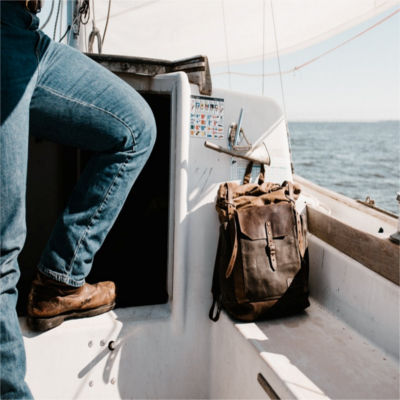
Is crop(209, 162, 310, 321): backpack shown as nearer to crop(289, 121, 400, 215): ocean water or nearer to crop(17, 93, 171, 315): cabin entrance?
crop(17, 93, 171, 315): cabin entrance

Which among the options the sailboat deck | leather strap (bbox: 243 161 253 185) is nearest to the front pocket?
the sailboat deck

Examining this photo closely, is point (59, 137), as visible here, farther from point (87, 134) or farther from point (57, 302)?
point (57, 302)

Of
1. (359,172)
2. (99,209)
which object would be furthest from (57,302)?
(359,172)

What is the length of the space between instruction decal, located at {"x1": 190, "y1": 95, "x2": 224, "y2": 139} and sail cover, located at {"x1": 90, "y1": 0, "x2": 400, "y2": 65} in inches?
125

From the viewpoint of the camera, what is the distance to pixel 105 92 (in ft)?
3.58

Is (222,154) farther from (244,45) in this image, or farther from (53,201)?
(244,45)

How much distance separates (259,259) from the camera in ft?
5.21

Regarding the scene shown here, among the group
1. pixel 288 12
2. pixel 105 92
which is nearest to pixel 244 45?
pixel 288 12

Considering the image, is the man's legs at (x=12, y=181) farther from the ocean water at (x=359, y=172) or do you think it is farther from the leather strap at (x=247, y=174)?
the ocean water at (x=359, y=172)

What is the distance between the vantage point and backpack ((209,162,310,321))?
1577mm

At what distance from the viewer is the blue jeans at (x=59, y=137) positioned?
89 centimetres

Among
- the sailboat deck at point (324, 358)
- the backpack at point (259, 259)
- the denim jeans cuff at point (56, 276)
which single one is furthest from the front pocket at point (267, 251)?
the denim jeans cuff at point (56, 276)

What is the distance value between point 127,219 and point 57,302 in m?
1.03

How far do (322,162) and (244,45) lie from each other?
2405cm
